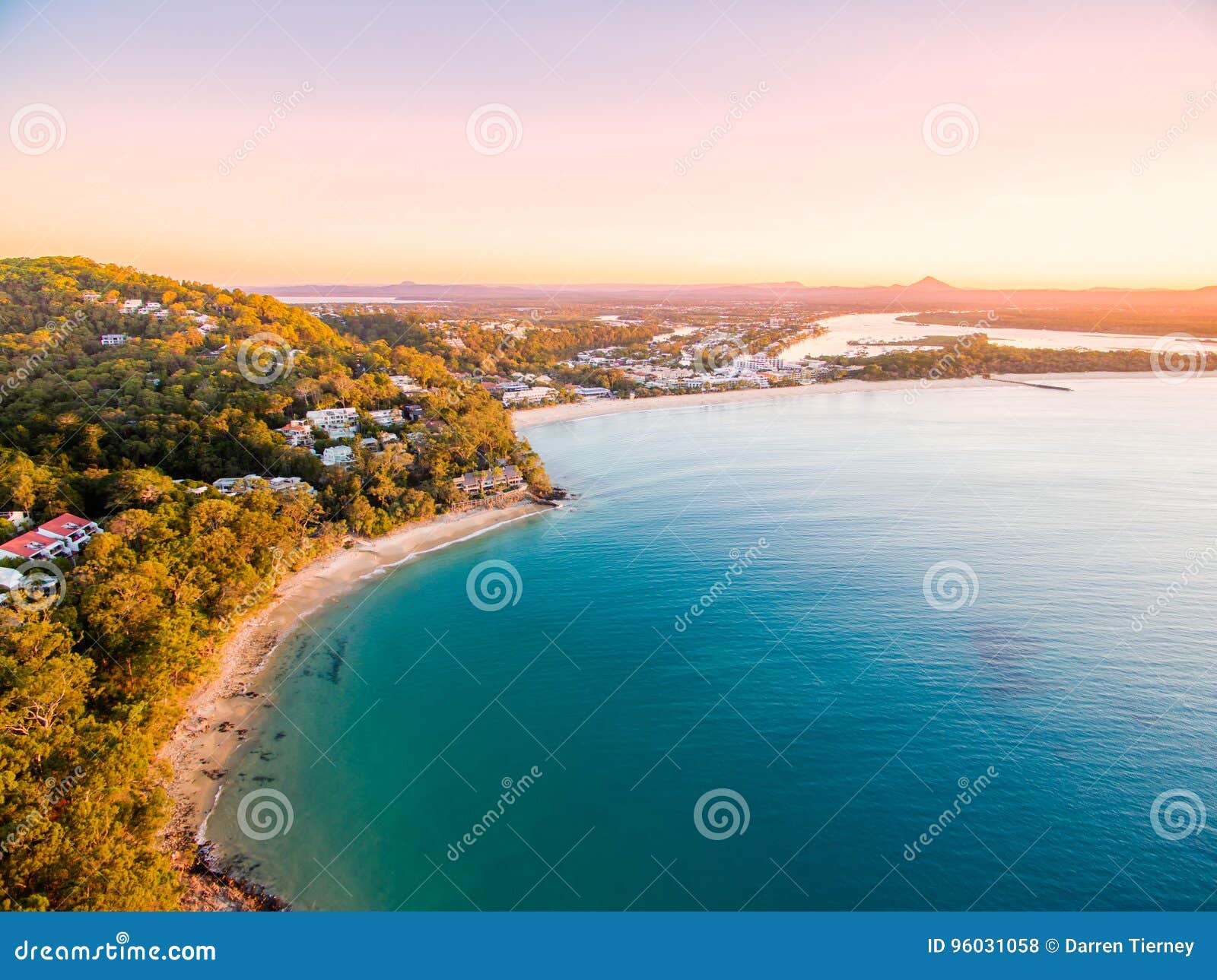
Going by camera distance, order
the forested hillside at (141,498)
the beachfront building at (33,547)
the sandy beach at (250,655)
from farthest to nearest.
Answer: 1. the beachfront building at (33,547)
2. the sandy beach at (250,655)
3. the forested hillside at (141,498)

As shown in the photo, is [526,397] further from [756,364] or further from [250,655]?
[250,655]

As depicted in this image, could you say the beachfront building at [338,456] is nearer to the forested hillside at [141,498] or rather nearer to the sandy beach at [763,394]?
the forested hillside at [141,498]

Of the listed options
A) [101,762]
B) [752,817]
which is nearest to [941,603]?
[752,817]

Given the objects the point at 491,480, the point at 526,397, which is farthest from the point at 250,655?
the point at 526,397

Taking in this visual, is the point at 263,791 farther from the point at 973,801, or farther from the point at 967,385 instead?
the point at 967,385

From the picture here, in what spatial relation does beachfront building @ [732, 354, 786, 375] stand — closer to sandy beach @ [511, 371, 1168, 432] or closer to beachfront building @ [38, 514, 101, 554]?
sandy beach @ [511, 371, 1168, 432]

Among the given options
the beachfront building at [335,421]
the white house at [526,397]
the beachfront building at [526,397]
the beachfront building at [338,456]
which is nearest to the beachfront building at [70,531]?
the beachfront building at [338,456]
